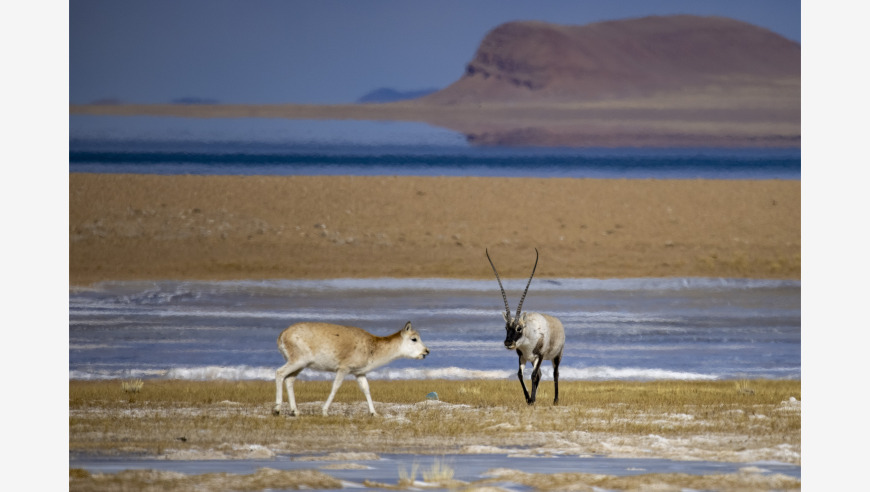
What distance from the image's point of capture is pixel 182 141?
34875 millimetres

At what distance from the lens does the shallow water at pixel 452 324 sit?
750 inches

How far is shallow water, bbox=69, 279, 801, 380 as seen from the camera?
19062 millimetres

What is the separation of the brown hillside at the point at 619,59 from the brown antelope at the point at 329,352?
838 inches

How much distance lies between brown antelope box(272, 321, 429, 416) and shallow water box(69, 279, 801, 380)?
20.0 ft

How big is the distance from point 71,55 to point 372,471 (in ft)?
83.1

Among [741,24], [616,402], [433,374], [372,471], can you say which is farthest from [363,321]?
[741,24]

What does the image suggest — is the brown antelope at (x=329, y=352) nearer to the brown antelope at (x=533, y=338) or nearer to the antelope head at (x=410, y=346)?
the antelope head at (x=410, y=346)

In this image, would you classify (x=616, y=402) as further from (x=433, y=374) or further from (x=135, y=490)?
(x=135, y=490)

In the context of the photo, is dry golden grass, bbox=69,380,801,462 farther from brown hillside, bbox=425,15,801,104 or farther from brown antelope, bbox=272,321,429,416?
brown hillside, bbox=425,15,801,104

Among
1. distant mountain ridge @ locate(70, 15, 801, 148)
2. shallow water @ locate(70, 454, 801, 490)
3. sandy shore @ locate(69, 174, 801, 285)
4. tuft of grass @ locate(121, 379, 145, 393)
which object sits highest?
distant mountain ridge @ locate(70, 15, 801, 148)

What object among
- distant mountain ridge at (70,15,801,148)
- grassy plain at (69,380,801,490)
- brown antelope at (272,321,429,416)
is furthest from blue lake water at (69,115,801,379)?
brown antelope at (272,321,429,416)

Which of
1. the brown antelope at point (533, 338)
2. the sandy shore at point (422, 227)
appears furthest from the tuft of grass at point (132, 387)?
the sandy shore at point (422, 227)

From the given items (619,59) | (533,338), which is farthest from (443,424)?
(619,59)

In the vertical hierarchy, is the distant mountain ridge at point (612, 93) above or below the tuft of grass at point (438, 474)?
above
